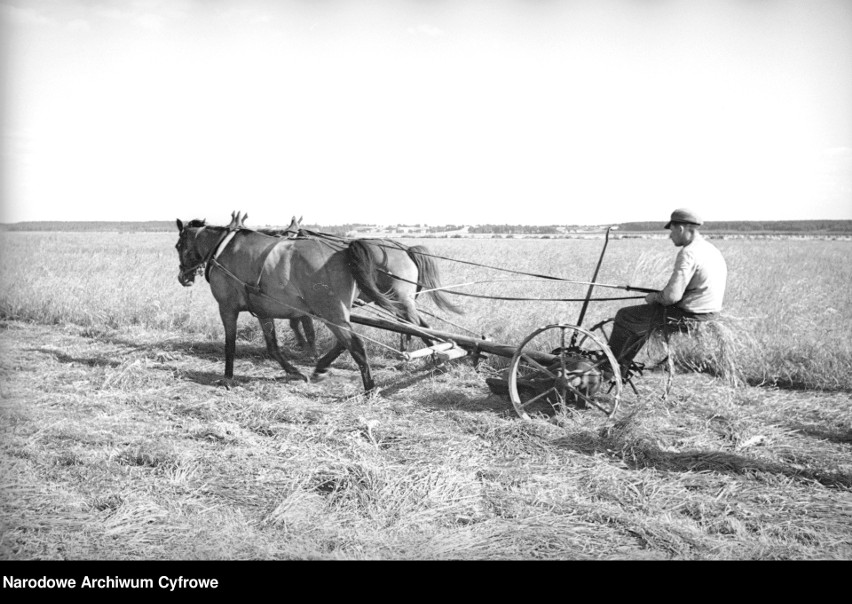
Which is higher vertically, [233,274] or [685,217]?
[685,217]

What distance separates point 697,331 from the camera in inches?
209

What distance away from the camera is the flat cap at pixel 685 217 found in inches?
203

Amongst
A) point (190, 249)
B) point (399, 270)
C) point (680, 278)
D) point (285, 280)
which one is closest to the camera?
point (680, 278)

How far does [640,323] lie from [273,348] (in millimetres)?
4490

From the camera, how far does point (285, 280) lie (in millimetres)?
6879

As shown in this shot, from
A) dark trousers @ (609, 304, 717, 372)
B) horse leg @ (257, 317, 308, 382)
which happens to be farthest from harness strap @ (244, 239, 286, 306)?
dark trousers @ (609, 304, 717, 372)

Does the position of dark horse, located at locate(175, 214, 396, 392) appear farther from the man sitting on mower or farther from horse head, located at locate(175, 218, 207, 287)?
the man sitting on mower

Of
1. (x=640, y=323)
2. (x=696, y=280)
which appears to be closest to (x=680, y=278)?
(x=696, y=280)

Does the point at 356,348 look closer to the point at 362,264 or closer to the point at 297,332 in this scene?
the point at 362,264

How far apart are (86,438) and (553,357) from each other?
4.25m

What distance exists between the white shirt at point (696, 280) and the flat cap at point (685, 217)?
0.43 feet

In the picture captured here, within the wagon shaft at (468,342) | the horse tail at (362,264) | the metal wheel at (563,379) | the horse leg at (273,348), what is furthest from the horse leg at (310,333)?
the metal wheel at (563,379)

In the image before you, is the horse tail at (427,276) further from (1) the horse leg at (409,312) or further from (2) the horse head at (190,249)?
(2) the horse head at (190,249)
